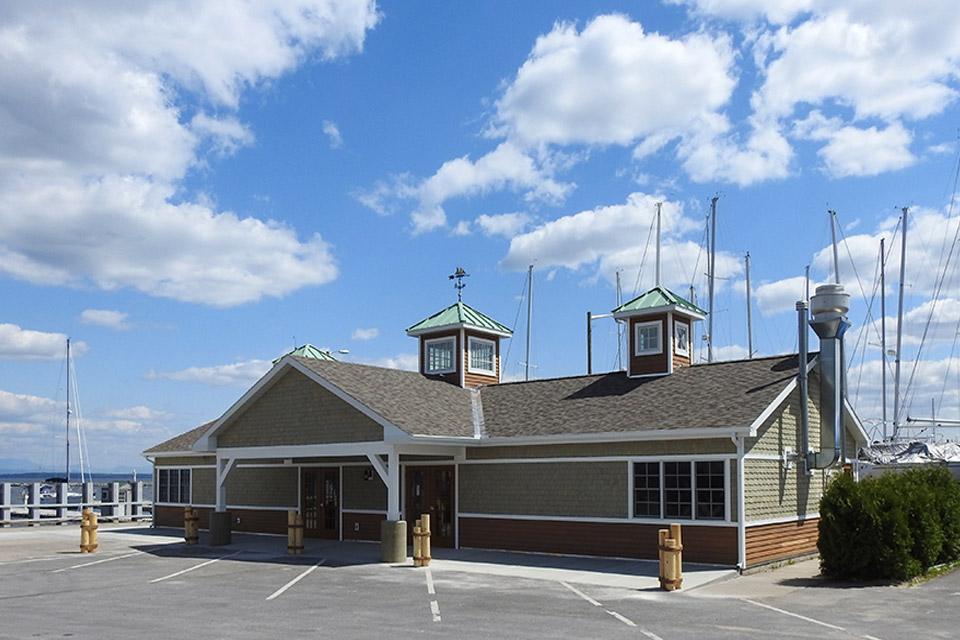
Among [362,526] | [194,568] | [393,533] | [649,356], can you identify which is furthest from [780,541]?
[194,568]

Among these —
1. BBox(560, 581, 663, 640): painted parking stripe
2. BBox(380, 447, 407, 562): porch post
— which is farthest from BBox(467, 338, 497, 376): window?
BBox(560, 581, 663, 640): painted parking stripe

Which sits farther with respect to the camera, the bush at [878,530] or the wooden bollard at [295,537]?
the wooden bollard at [295,537]

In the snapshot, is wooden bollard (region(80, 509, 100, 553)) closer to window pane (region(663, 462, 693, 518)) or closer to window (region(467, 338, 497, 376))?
window (region(467, 338, 497, 376))

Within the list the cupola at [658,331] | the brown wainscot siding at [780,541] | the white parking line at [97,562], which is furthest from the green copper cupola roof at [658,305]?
the white parking line at [97,562]

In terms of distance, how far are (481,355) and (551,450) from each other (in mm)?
→ 7397

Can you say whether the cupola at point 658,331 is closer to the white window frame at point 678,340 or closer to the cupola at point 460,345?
the white window frame at point 678,340

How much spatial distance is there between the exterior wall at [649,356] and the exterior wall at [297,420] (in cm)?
688

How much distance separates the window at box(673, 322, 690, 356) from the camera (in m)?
23.9

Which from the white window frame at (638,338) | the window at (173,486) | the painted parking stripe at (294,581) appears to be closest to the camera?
the painted parking stripe at (294,581)

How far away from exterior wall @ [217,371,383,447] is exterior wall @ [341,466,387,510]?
8.25 feet

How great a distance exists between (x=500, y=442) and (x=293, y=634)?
10.2 m

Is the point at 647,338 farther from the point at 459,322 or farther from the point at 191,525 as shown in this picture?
the point at 191,525

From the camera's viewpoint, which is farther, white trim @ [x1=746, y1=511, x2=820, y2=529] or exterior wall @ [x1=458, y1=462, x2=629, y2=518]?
exterior wall @ [x1=458, y1=462, x2=629, y2=518]

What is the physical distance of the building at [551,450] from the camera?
19078mm
